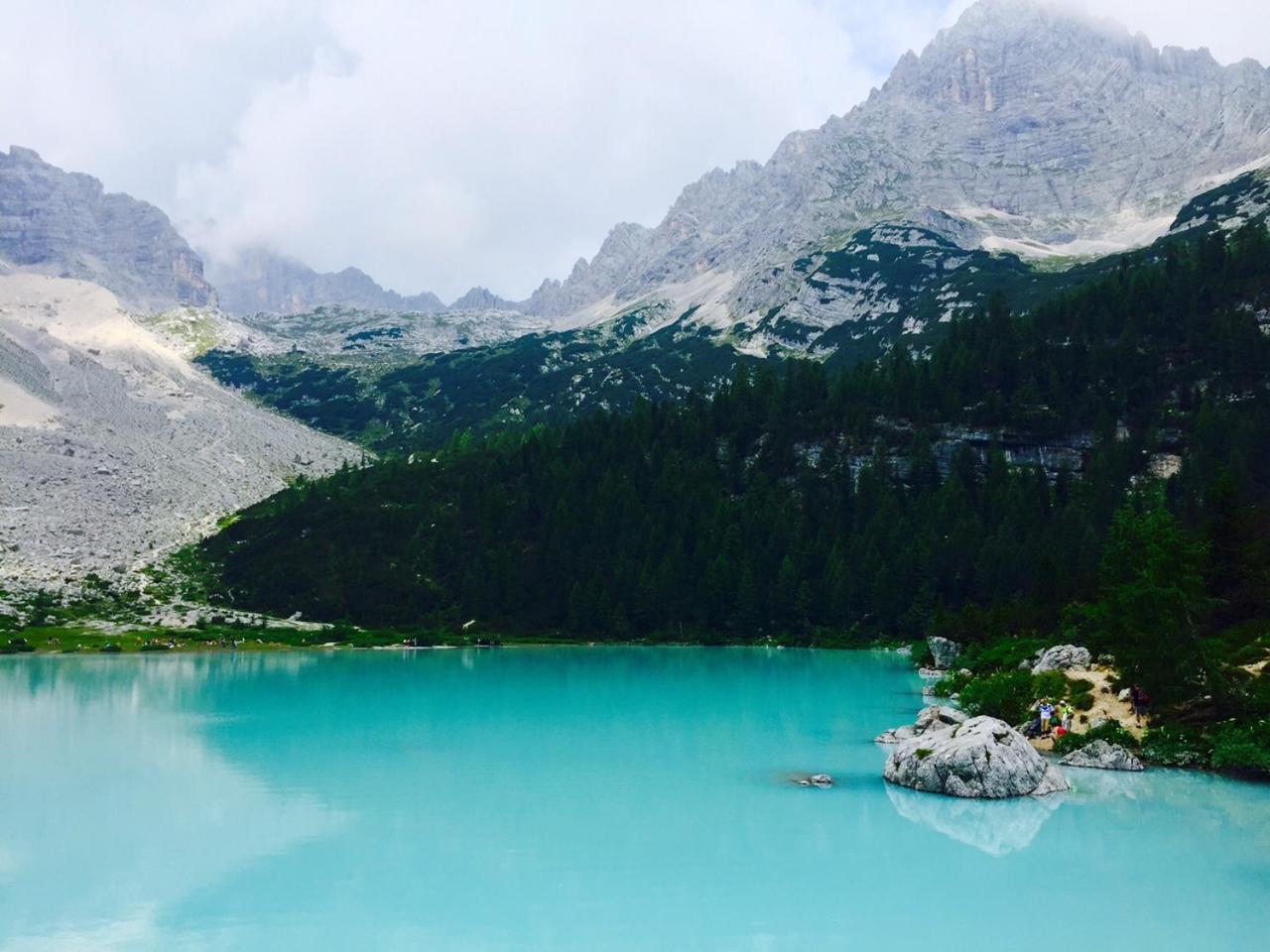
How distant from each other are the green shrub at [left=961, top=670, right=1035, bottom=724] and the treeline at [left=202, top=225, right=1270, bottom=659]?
53012 mm

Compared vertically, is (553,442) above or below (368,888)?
above

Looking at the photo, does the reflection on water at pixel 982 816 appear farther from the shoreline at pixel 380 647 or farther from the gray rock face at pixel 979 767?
the shoreline at pixel 380 647

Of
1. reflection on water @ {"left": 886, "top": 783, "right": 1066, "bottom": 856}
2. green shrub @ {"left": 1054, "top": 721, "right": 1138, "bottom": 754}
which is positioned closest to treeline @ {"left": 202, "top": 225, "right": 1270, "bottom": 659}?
green shrub @ {"left": 1054, "top": 721, "right": 1138, "bottom": 754}

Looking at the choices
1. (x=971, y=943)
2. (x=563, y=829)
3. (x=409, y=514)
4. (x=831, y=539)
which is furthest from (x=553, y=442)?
(x=971, y=943)

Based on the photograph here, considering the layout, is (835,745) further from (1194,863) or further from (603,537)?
(603,537)

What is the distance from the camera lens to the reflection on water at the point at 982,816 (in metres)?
29.9

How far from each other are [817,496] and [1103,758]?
92.8 meters

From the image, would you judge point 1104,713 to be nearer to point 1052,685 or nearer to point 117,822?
point 1052,685

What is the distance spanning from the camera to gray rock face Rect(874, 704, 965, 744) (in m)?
42.6

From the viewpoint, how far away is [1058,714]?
44.9 meters

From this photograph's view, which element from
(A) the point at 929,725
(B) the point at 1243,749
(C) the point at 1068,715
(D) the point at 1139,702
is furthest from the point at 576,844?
(D) the point at 1139,702

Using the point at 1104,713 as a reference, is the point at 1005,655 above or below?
above

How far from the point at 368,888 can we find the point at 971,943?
46.4 feet

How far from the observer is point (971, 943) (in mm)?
21641
